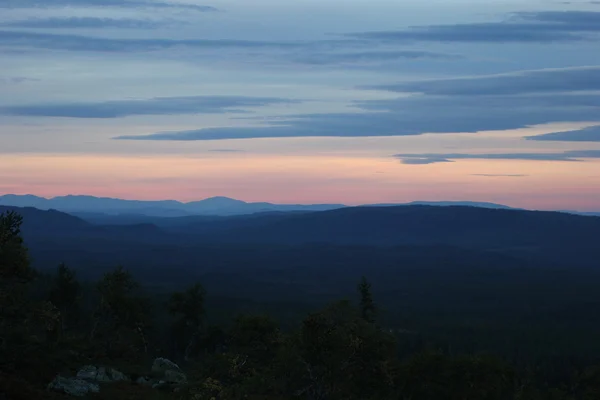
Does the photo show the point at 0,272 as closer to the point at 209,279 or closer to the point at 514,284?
the point at 209,279

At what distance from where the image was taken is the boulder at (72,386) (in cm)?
3042

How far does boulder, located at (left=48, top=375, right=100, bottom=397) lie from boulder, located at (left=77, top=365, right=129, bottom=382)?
4.22ft

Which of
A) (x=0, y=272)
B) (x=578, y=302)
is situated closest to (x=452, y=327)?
(x=578, y=302)

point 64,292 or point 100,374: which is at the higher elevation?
point 64,292

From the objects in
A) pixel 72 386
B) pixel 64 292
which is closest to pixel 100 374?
pixel 72 386

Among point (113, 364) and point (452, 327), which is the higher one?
point (113, 364)

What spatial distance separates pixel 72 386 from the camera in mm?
31109

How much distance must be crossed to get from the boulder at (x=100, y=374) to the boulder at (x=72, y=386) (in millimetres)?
1287

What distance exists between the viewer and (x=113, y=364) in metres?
39.4

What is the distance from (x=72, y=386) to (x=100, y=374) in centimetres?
323

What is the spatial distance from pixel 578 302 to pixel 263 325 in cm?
11375

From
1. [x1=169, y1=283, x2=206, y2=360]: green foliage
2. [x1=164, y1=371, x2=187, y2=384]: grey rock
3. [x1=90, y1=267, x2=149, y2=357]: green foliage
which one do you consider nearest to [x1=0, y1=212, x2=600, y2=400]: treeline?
[x1=164, y1=371, x2=187, y2=384]: grey rock

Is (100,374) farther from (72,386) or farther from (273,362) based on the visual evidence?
(273,362)

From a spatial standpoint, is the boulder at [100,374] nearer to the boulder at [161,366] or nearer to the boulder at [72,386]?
the boulder at [72,386]
